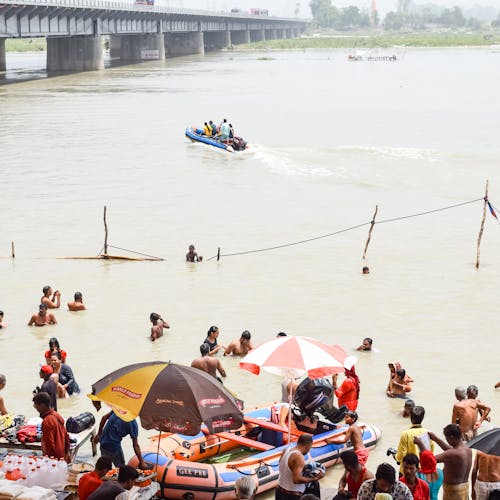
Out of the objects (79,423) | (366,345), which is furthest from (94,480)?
(366,345)

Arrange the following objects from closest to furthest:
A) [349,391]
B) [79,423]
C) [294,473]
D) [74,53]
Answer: [294,473] → [79,423] → [349,391] → [74,53]

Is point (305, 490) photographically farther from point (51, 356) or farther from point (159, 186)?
point (159, 186)

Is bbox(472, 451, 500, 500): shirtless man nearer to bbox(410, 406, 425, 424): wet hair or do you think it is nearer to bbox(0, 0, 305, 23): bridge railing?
bbox(410, 406, 425, 424): wet hair

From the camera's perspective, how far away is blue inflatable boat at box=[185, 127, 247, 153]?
46.4 metres

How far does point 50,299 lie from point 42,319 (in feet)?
4.56

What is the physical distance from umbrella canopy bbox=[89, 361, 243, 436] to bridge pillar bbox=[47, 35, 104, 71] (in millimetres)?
97301

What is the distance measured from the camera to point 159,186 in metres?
37.4

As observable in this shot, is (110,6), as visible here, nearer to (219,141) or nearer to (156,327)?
(219,141)

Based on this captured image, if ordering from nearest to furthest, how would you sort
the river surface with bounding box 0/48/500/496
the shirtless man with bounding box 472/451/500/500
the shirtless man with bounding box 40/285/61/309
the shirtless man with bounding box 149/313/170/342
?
1. the shirtless man with bounding box 472/451/500/500
2. the river surface with bounding box 0/48/500/496
3. the shirtless man with bounding box 149/313/170/342
4. the shirtless man with bounding box 40/285/61/309

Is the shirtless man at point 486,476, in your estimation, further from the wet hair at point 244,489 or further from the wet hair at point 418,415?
the wet hair at point 244,489

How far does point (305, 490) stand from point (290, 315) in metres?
10.5

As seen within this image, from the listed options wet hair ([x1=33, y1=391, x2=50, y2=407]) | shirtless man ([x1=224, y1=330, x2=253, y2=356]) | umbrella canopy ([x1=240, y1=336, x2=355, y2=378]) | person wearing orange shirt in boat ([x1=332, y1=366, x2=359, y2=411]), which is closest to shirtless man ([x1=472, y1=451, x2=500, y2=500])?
umbrella canopy ([x1=240, y1=336, x2=355, y2=378])

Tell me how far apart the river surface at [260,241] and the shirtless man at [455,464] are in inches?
97.2

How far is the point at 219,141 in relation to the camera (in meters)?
47.1
